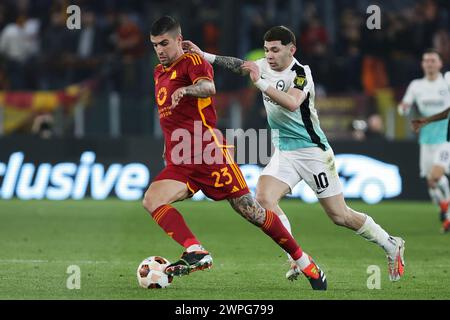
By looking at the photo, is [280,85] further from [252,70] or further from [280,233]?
[280,233]

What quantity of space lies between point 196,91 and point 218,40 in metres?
13.7

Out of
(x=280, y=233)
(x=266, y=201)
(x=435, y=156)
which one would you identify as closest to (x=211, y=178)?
(x=280, y=233)

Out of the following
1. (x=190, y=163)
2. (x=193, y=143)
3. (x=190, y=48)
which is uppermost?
(x=190, y=48)

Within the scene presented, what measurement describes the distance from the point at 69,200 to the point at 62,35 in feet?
16.4

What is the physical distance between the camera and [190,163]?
9.14m

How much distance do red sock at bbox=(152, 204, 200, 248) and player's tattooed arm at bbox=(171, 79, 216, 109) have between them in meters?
0.90

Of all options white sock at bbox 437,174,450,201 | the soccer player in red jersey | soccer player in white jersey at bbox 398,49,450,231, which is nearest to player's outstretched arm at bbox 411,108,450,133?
soccer player in white jersey at bbox 398,49,450,231

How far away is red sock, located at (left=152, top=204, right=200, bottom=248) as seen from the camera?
8.98 meters

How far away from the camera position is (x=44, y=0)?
24000mm

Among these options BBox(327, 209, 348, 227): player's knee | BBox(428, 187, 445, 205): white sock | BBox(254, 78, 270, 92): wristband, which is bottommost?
BBox(428, 187, 445, 205): white sock

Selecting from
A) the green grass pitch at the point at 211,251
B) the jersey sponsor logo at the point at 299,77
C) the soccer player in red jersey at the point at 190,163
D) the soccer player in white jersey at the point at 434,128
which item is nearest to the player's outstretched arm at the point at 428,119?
the soccer player in white jersey at the point at 434,128

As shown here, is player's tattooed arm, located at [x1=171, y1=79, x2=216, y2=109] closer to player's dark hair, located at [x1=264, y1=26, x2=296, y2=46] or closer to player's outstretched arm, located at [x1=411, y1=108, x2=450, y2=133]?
player's dark hair, located at [x1=264, y1=26, x2=296, y2=46]

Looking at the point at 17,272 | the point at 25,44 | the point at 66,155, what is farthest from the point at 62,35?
the point at 17,272

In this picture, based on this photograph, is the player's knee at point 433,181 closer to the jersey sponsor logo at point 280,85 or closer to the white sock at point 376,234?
the white sock at point 376,234
